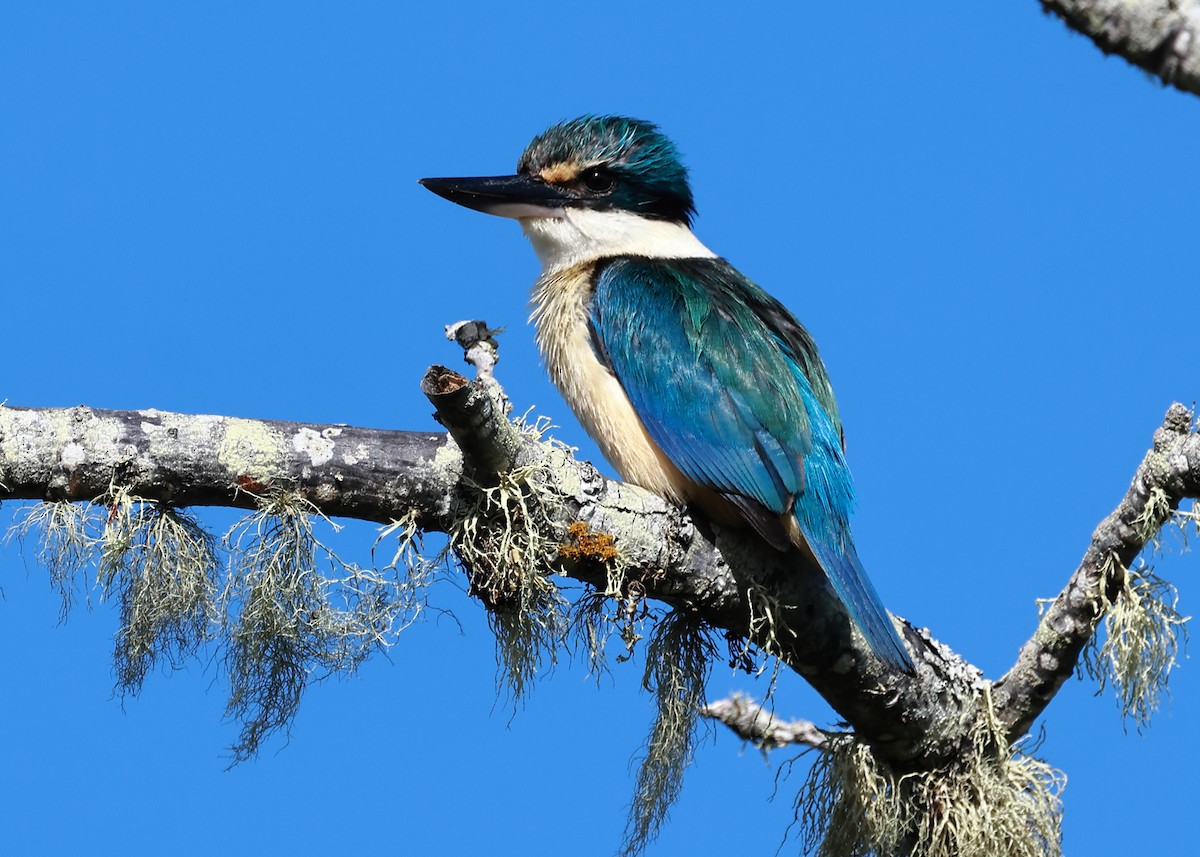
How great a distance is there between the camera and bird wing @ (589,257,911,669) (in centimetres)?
358

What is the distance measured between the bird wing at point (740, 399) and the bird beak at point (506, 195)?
43 centimetres

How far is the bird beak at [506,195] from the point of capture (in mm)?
4570

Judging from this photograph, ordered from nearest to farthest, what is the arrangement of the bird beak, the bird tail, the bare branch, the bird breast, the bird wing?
the bird tail
the bird wing
the bird breast
the bare branch
the bird beak

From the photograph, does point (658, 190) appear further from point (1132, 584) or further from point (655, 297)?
point (1132, 584)

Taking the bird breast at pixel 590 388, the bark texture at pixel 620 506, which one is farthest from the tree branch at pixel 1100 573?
the bird breast at pixel 590 388

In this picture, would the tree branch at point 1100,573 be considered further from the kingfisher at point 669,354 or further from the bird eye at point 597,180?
the bird eye at point 597,180

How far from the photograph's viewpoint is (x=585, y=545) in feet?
10.7

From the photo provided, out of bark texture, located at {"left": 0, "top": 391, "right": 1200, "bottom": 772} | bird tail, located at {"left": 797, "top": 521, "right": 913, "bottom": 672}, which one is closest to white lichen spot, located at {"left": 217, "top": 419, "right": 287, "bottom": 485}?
bark texture, located at {"left": 0, "top": 391, "right": 1200, "bottom": 772}

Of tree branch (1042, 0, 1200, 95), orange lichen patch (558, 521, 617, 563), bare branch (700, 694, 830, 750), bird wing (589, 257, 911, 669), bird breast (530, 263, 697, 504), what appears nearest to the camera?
tree branch (1042, 0, 1200, 95)

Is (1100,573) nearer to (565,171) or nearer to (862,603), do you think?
(862,603)

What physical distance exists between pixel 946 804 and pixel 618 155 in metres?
2.26

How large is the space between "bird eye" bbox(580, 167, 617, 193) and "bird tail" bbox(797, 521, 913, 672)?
156 cm

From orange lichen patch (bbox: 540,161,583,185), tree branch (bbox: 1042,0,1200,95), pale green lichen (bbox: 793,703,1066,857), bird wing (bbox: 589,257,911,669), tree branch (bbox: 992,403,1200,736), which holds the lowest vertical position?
tree branch (bbox: 1042,0,1200,95)

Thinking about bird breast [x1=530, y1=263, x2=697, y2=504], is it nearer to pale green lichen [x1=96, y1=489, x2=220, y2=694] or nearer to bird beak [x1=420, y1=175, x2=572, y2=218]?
bird beak [x1=420, y1=175, x2=572, y2=218]
